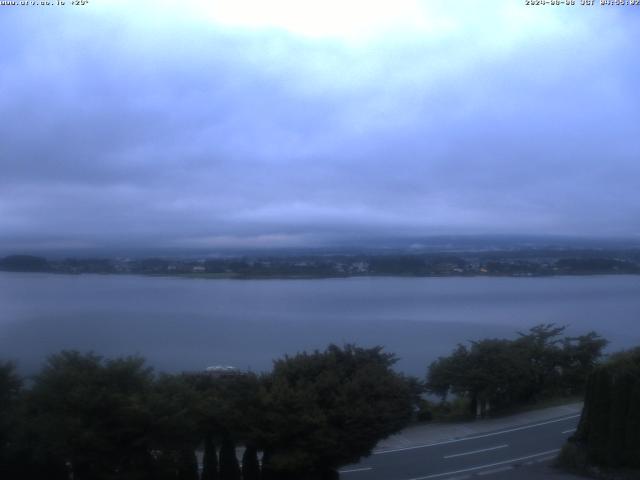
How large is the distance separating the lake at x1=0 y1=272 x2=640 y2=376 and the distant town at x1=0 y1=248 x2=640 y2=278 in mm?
1056

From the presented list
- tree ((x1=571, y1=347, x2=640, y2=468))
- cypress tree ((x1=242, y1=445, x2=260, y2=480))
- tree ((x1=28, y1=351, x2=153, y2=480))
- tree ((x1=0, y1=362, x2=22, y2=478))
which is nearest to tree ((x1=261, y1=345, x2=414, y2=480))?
cypress tree ((x1=242, y1=445, x2=260, y2=480))

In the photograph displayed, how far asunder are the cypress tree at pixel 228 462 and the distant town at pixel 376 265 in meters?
24.8

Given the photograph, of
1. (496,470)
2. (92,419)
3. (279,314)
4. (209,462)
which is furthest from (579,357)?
(92,419)

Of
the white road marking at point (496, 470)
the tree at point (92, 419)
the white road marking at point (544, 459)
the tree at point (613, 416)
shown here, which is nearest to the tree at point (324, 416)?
the tree at point (92, 419)

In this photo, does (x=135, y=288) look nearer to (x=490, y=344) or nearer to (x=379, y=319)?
(x=379, y=319)

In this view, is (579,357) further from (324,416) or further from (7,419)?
(7,419)

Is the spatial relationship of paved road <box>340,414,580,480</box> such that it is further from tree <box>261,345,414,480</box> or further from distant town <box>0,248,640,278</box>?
distant town <box>0,248,640,278</box>

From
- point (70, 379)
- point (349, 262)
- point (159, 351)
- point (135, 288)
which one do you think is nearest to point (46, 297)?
point (135, 288)

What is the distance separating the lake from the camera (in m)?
28.6

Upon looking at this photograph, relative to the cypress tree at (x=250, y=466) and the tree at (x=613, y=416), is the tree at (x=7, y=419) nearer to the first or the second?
the cypress tree at (x=250, y=466)

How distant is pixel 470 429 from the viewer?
73.0ft

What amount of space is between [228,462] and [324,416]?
204 cm

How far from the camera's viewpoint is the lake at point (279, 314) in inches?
1126

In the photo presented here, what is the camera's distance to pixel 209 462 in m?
13.5
